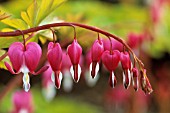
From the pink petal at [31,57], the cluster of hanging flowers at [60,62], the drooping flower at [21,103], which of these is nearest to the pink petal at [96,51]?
the cluster of hanging flowers at [60,62]

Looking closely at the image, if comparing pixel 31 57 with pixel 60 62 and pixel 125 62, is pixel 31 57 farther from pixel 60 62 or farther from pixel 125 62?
pixel 125 62

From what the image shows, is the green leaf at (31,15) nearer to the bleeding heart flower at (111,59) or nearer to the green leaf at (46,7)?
the green leaf at (46,7)

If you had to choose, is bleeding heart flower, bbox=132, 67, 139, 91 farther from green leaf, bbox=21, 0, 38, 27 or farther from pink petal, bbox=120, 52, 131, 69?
green leaf, bbox=21, 0, 38, 27

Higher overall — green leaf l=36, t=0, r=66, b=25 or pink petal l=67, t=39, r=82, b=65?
green leaf l=36, t=0, r=66, b=25

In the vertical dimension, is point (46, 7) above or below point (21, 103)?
above

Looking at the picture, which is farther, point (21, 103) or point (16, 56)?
point (21, 103)

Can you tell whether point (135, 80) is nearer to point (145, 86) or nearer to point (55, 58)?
point (145, 86)

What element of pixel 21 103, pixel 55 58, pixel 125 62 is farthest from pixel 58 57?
pixel 21 103

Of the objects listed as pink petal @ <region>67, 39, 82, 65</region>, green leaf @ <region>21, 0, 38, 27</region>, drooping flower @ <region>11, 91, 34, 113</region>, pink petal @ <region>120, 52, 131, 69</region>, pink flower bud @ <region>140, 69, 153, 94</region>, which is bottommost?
drooping flower @ <region>11, 91, 34, 113</region>

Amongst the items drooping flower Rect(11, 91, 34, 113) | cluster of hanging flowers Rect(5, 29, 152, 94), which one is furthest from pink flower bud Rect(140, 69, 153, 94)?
drooping flower Rect(11, 91, 34, 113)

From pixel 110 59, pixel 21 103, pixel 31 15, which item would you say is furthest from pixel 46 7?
pixel 21 103

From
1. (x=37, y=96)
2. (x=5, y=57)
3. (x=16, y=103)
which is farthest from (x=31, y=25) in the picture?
(x=37, y=96)
